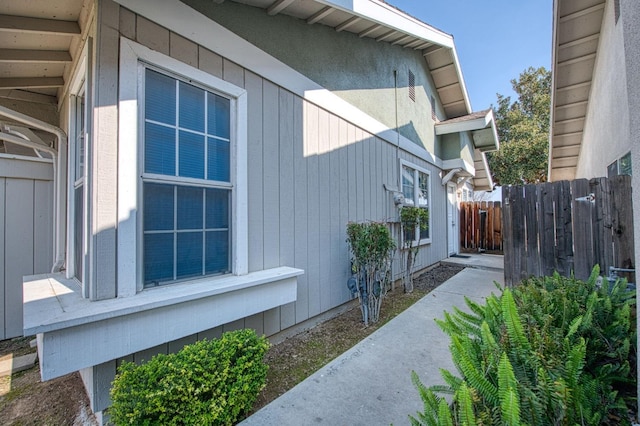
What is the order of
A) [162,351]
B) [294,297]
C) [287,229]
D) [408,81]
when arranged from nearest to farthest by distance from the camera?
[162,351] < [294,297] < [287,229] < [408,81]

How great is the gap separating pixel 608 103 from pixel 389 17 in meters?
3.39

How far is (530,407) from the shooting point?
3.46 ft

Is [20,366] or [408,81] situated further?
[408,81]

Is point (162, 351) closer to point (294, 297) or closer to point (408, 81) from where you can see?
point (294, 297)

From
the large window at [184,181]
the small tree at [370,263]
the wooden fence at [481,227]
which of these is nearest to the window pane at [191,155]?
the large window at [184,181]

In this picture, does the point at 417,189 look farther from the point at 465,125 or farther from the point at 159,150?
the point at 159,150

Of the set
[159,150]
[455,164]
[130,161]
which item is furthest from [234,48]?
[455,164]

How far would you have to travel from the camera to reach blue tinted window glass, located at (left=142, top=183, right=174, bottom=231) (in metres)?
2.43

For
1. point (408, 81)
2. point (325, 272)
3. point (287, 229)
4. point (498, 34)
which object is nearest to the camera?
point (287, 229)

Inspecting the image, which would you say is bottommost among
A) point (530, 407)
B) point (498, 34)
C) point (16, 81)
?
point (530, 407)

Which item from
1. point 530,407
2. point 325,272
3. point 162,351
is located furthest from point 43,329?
point 325,272

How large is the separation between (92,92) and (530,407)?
3319mm

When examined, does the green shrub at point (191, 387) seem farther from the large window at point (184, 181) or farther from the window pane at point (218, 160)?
the window pane at point (218, 160)

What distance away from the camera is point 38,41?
2.89 m
